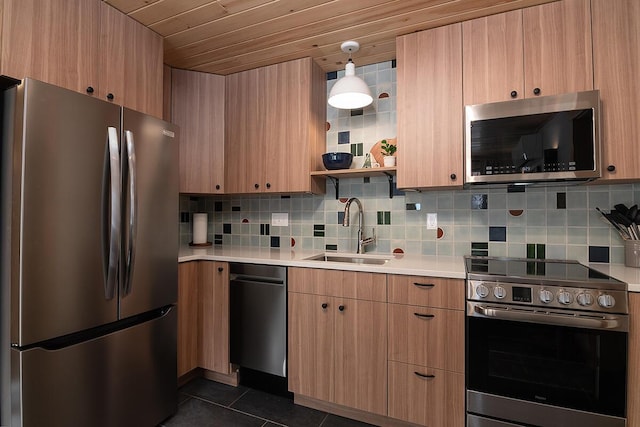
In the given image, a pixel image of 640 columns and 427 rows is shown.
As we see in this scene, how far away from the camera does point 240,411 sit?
1922 mm

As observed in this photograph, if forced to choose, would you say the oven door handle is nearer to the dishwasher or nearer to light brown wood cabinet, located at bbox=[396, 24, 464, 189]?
light brown wood cabinet, located at bbox=[396, 24, 464, 189]

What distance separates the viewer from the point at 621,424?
134cm

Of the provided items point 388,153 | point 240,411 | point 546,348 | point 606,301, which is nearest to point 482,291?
point 546,348

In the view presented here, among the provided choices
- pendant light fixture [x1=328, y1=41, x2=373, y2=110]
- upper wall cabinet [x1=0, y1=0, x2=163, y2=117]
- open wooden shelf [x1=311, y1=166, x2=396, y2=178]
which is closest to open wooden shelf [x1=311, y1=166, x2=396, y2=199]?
open wooden shelf [x1=311, y1=166, x2=396, y2=178]

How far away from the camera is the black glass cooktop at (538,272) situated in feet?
4.61

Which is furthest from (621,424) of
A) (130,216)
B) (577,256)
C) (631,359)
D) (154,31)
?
(154,31)

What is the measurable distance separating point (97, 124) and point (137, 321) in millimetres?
991

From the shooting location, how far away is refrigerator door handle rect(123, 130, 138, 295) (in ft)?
5.04

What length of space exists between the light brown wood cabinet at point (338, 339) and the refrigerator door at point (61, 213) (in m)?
0.99

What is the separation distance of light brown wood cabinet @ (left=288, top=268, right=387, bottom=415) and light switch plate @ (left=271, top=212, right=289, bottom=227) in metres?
0.78

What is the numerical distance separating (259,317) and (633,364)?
185 cm

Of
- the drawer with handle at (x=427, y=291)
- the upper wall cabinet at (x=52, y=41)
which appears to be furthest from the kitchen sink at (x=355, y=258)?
the upper wall cabinet at (x=52, y=41)

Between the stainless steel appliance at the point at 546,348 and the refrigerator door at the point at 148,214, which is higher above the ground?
the refrigerator door at the point at 148,214

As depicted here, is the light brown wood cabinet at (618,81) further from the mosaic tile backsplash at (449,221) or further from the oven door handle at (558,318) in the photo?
the oven door handle at (558,318)
